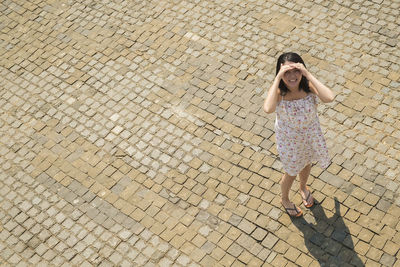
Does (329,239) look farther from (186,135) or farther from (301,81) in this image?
(186,135)

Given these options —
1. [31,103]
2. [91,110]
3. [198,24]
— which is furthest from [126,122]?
[198,24]

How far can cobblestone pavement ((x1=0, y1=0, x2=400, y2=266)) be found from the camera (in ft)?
19.8

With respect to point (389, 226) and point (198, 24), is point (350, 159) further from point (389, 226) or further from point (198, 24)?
point (198, 24)

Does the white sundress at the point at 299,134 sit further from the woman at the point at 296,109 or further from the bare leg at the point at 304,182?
the bare leg at the point at 304,182

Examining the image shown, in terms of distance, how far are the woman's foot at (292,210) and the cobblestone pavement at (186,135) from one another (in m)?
0.09

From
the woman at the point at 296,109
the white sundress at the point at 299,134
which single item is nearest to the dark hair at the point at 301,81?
the woman at the point at 296,109

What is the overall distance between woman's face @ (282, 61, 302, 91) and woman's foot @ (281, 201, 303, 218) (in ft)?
6.09

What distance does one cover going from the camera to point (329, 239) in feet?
19.1

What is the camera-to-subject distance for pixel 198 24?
8.78m

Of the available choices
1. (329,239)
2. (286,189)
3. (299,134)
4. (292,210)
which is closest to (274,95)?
(299,134)

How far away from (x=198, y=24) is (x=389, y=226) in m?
5.14

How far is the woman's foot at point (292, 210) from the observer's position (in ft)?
19.8

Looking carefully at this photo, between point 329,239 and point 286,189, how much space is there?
2.81 ft

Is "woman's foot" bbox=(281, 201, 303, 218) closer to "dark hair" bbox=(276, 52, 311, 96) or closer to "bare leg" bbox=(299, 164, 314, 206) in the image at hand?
"bare leg" bbox=(299, 164, 314, 206)
